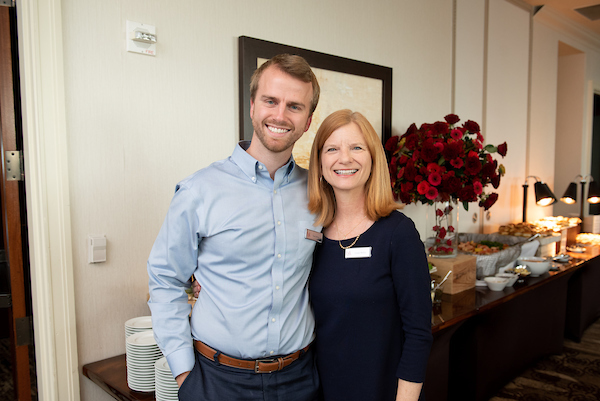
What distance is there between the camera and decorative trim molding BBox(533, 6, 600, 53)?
4.76 meters

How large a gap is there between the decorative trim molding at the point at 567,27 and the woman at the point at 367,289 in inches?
165

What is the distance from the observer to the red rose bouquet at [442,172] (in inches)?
102

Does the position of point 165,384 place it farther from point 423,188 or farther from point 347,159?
point 423,188

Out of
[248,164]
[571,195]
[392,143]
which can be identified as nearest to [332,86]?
[392,143]

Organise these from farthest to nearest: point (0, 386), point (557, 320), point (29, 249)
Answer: point (557, 320)
point (0, 386)
point (29, 249)

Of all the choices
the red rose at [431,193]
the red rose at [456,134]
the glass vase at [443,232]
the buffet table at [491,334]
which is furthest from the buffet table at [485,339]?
the red rose at [456,134]

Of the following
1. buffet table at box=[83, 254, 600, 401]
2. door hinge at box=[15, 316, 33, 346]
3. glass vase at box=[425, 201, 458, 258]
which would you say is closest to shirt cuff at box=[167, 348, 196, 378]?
buffet table at box=[83, 254, 600, 401]

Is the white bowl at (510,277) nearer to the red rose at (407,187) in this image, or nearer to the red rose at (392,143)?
the red rose at (407,187)

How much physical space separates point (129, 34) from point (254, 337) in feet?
4.27

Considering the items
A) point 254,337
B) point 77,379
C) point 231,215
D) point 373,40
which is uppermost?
point 373,40

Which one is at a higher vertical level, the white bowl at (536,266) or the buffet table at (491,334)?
the white bowl at (536,266)

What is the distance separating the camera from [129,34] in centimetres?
186

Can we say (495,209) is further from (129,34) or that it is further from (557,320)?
(129,34)

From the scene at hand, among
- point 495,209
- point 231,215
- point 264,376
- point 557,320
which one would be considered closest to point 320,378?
point 264,376
